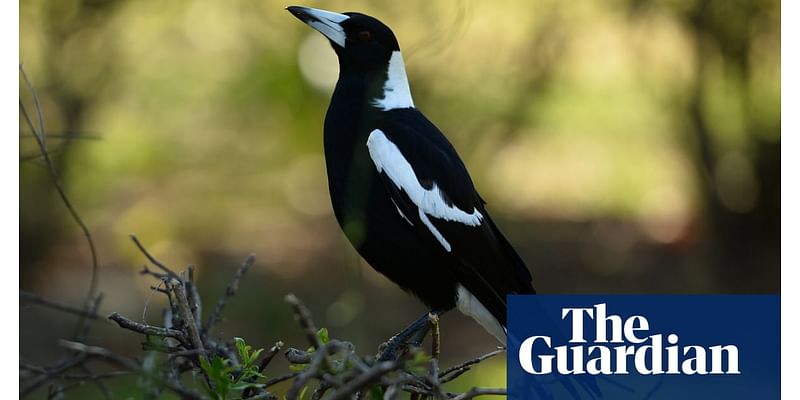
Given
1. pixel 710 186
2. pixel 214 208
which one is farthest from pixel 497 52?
pixel 214 208

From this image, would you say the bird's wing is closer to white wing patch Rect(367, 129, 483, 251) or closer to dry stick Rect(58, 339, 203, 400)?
white wing patch Rect(367, 129, 483, 251)

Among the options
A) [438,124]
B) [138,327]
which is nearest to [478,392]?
[138,327]

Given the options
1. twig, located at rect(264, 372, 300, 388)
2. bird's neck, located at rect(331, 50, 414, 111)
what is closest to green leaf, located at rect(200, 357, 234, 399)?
twig, located at rect(264, 372, 300, 388)

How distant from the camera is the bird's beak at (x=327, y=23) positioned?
1677 millimetres

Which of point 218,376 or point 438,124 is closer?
point 218,376

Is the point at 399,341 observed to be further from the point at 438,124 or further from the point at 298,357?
the point at 438,124

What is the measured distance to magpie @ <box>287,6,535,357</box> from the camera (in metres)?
1.60

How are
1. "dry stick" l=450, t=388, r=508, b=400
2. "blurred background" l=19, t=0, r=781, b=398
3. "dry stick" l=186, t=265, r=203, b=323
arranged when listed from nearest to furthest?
"dry stick" l=450, t=388, r=508, b=400
"dry stick" l=186, t=265, r=203, b=323
"blurred background" l=19, t=0, r=781, b=398

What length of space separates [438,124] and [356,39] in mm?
1399

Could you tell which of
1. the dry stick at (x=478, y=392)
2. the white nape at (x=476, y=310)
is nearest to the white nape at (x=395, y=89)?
the white nape at (x=476, y=310)

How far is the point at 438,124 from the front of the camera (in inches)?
122

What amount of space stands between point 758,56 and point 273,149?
1.70 metres

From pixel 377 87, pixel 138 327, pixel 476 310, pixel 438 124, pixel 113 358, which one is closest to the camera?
pixel 113 358

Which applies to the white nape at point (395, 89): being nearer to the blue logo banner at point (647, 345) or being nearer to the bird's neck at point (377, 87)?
the bird's neck at point (377, 87)
